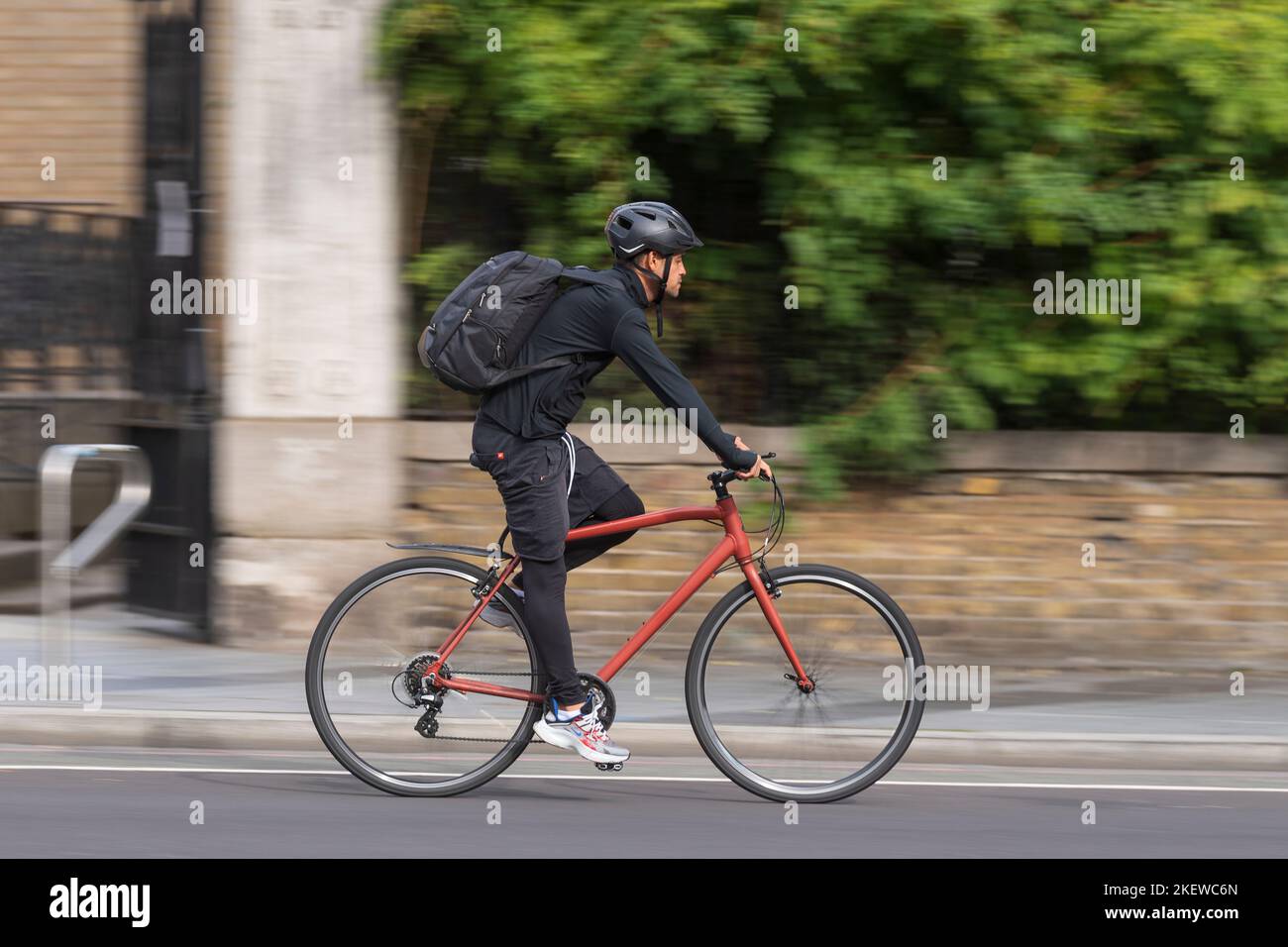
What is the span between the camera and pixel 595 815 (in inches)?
233

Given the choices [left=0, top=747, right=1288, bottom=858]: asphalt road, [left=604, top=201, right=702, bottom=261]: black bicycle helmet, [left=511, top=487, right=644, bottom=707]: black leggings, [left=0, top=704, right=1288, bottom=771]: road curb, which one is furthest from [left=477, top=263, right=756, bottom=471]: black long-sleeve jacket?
[left=0, top=704, right=1288, bottom=771]: road curb

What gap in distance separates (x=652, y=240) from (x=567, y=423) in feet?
2.28

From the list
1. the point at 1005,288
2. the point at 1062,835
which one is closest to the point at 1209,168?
the point at 1005,288

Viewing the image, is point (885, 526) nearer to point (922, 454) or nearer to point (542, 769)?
point (922, 454)

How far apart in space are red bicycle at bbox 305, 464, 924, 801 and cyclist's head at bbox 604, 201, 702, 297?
0.77 meters

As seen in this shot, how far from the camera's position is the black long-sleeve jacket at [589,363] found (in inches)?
224

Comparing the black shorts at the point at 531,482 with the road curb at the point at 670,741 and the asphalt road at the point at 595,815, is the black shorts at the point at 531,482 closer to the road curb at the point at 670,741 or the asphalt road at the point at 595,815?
the asphalt road at the point at 595,815

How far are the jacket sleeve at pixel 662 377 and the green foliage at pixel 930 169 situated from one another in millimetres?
3009

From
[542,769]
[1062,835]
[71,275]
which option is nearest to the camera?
[1062,835]

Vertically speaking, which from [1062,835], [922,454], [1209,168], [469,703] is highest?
[1209,168]

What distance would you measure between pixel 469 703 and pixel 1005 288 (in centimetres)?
417

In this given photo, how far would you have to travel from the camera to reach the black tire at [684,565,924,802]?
5973mm

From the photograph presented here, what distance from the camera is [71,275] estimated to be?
10.9 meters

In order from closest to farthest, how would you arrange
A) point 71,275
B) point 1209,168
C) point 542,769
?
point 542,769 < point 1209,168 < point 71,275
